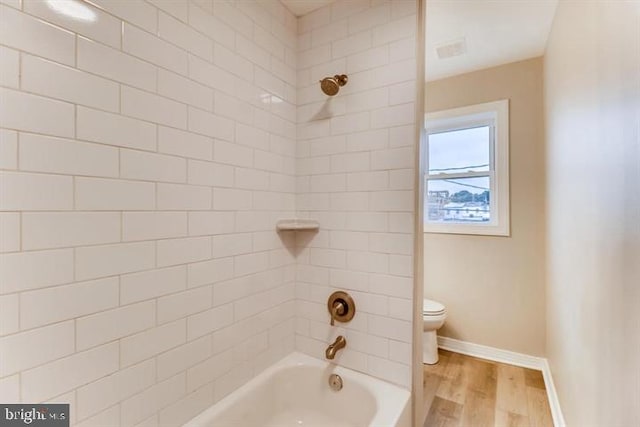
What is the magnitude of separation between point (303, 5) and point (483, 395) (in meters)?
2.75

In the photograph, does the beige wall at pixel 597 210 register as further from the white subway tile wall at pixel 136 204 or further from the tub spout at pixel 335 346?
the white subway tile wall at pixel 136 204

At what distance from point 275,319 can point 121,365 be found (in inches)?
30.6

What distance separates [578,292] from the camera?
4.69ft

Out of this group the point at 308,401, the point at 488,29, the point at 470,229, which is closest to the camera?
the point at 308,401

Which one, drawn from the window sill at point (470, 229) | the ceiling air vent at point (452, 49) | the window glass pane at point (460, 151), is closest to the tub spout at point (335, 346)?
the window sill at point (470, 229)

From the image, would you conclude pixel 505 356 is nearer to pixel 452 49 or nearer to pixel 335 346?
pixel 335 346

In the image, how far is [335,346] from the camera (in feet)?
5.06

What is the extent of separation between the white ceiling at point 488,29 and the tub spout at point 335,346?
203cm

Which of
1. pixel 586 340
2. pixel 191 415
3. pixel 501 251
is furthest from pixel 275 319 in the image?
pixel 501 251

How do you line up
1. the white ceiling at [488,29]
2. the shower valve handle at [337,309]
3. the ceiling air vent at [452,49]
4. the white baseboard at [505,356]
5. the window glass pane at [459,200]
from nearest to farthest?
the shower valve handle at [337,309] < the white ceiling at [488,29] < the white baseboard at [505,356] < the ceiling air vent at [452,49] < the window glass pane at [459,200]

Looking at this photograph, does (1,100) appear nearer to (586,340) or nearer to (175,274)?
(175,274)

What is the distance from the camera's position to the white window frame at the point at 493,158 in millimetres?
2537

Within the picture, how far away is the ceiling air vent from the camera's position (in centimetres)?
223

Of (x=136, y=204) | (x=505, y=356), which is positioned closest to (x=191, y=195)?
(x=136, y=204)
